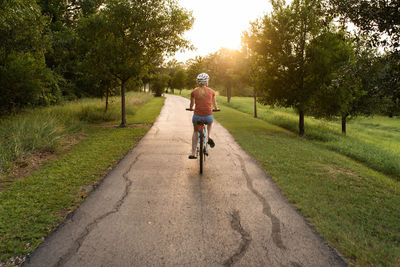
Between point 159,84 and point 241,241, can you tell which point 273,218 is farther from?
point 159,84

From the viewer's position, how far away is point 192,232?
385 cm

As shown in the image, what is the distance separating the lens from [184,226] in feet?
13.2

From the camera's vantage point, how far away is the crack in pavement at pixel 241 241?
3.20 m

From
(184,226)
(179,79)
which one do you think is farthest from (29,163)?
(179,79)

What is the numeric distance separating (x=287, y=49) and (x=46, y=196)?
1314cm

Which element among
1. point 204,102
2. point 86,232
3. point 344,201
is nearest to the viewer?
point 86,232

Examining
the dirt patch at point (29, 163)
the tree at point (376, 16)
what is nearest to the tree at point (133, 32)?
the dirt patch at point (29, 163)

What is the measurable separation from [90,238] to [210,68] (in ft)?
151

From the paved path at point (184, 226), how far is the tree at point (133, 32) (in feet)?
30.4

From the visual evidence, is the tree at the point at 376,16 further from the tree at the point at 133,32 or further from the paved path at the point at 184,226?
the tree at the point at 133,32

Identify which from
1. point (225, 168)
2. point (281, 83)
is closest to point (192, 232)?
point (225, 168)

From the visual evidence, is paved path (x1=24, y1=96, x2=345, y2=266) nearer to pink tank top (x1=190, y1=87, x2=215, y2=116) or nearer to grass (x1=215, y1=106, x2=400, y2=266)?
grass (x1=215, y1=106, x2=400, y2=266)

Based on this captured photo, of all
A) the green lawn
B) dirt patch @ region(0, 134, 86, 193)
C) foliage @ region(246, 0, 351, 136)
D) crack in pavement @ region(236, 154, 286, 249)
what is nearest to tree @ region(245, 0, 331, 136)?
foliage @ region(246, 0, 351, 136)

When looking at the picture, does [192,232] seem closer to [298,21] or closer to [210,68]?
[298,21]
